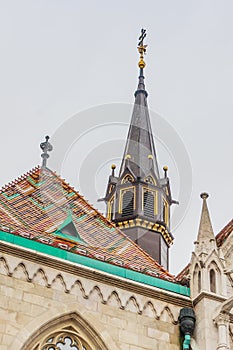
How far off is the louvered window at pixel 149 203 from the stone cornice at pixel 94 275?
8794 millimetres

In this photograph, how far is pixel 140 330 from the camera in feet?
42.0

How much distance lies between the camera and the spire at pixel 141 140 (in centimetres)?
2400

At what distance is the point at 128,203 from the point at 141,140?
346cm

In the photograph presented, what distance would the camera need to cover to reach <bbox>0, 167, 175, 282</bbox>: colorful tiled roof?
1389 cm

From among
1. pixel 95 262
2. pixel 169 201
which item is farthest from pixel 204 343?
pixel 169 201

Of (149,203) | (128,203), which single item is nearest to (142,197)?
(149,203)

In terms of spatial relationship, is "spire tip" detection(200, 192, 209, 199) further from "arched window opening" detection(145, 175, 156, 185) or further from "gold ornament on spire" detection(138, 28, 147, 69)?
"gold ornament on spire" detection(138, 28, 147, 69)

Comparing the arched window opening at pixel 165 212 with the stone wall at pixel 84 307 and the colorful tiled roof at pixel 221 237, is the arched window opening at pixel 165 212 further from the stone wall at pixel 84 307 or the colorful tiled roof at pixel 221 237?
the stone wall at pixel 84 307

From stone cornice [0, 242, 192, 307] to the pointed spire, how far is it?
1026 mm

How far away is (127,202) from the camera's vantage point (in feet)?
74.8

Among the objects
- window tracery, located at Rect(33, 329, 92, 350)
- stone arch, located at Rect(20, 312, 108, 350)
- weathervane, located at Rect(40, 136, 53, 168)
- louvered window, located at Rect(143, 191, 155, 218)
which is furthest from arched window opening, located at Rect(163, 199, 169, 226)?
window tracery, located at Rect(33, 329, 92, 350)

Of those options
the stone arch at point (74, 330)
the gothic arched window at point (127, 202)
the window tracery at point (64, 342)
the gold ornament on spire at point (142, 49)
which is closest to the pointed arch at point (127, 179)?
the gothic arched window at point (127, 202)

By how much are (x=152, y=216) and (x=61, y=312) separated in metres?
10.1

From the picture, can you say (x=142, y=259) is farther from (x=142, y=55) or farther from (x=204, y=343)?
(x=142, y=55)
